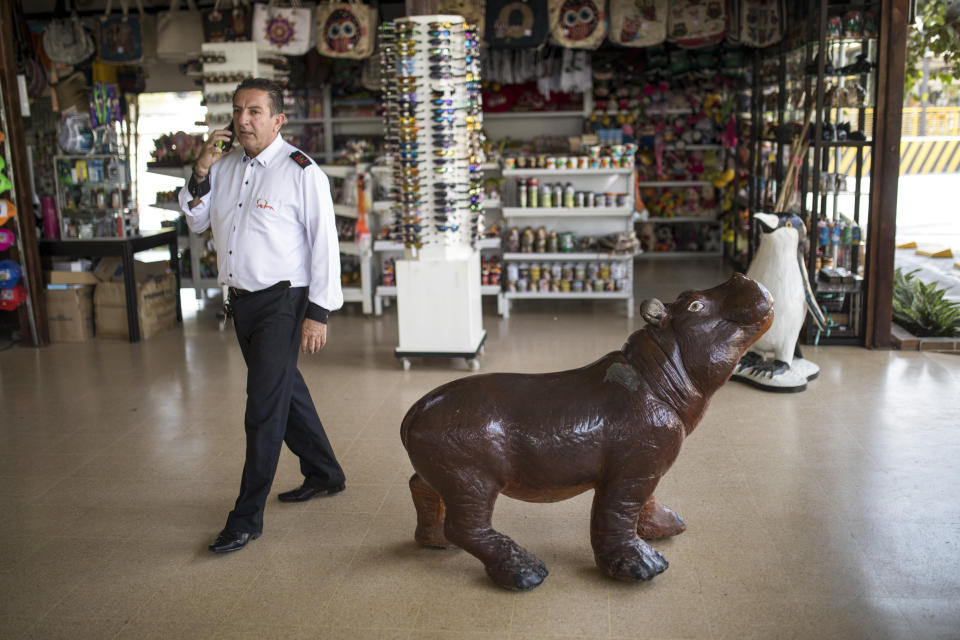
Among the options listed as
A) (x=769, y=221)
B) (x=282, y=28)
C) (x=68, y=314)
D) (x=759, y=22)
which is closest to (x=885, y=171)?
(x=769, y=221)

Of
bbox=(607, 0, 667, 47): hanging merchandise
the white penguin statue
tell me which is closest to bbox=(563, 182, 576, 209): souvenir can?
bbox=(607, 0, 667, 47): hanging merchandise

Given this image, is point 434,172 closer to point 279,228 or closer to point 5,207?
point 279,228

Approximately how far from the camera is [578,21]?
8.09 meters

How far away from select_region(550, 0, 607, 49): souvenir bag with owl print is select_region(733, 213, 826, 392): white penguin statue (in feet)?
11.5

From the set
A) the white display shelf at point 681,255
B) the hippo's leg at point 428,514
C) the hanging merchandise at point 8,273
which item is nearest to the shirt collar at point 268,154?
the hippo's leg at point 428,514

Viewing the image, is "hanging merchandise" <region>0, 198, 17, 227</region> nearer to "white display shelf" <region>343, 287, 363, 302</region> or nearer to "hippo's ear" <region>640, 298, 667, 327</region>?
"white display shelf" <region>343, 287, 363, 302</region>

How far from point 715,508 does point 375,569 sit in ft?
4.56

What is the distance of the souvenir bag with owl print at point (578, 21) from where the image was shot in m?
8.05

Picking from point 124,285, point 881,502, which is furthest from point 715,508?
point 124,285

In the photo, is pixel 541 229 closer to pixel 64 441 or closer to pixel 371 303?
pixel 371 303

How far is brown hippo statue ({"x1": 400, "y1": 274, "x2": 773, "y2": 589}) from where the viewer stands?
2.84 m

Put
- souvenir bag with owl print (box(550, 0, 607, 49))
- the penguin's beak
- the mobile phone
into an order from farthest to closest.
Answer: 1. souvenir bag with owl print (box(550, 0, 607, 49))
2. the penguin's beak
3. the mobile phone

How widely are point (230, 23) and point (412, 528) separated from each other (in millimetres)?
5884

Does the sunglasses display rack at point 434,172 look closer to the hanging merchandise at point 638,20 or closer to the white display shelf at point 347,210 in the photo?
the white display shelf at point 347,210
